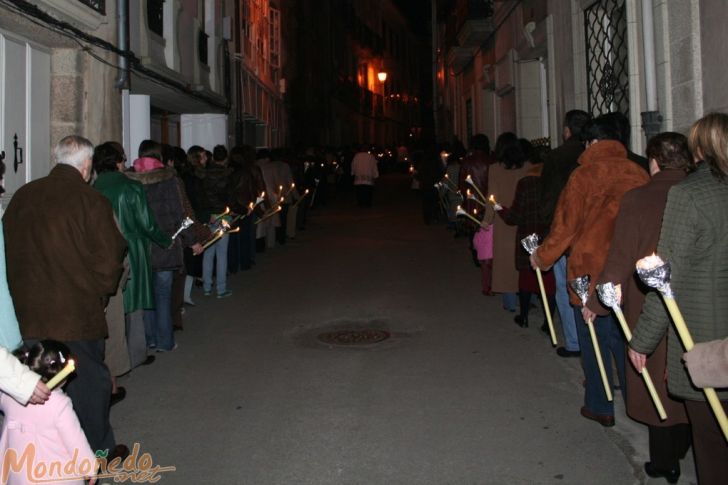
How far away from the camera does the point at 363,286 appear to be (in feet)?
37.6

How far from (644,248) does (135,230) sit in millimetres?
4151

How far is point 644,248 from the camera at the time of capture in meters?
4.40

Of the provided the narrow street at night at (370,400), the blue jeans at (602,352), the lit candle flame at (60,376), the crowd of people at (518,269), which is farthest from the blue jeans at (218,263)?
the lit candle flame at (60,376)

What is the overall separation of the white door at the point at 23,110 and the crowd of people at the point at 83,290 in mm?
1667

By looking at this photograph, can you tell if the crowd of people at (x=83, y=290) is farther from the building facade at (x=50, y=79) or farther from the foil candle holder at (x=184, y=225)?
the building facade at (x=50, y=79)

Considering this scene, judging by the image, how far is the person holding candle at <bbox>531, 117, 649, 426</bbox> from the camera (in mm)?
5242

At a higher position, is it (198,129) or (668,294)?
(198,129)

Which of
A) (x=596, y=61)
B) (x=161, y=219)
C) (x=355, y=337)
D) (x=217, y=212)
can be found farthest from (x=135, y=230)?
(x=596, y=61)

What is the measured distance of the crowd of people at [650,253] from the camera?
358 centimetres

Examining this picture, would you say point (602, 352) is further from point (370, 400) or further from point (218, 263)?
point (218, 263)

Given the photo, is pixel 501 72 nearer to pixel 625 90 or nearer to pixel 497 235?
pixel 625 90

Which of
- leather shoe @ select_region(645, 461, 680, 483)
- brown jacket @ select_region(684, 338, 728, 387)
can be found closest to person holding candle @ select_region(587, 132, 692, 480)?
leather shoe @ select_region(645, 461, 680, 483)

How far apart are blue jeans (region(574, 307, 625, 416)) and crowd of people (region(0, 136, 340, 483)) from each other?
3.09 meters

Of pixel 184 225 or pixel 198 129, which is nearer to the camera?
pixel 184 225
